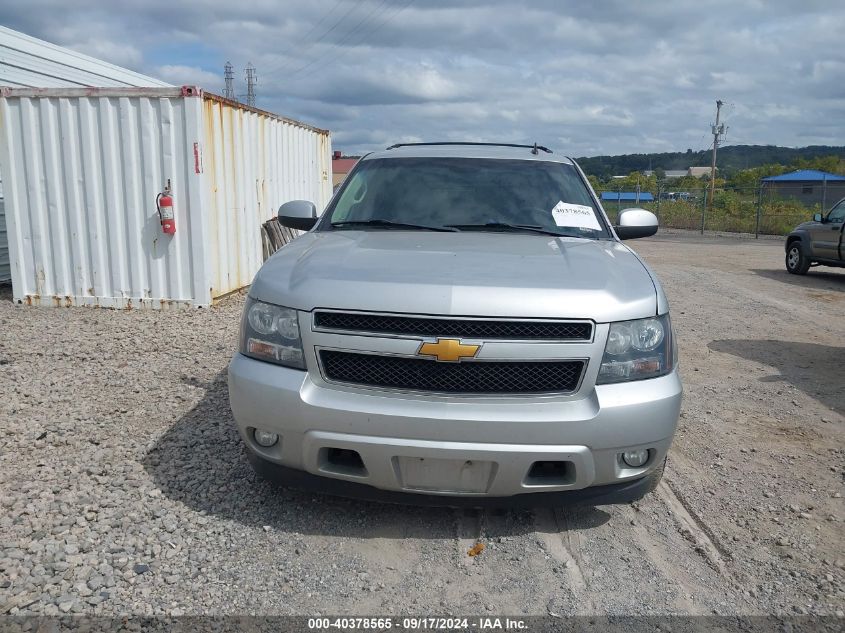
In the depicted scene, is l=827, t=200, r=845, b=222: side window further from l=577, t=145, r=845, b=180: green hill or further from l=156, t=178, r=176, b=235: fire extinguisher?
l=577, t=145, r=845, b=180: green hill

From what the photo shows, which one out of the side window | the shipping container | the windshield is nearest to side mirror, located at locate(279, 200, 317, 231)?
the windshield

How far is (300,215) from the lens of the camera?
14.9 feet

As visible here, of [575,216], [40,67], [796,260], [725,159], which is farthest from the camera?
[725,159]

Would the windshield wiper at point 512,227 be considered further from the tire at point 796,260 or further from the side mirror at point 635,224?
the tire at point 796,260

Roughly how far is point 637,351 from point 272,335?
5.30ft

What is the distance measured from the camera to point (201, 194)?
27.3ft

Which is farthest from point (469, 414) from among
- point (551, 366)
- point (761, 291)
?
point (761, 291)

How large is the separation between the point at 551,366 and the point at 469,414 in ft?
1.34

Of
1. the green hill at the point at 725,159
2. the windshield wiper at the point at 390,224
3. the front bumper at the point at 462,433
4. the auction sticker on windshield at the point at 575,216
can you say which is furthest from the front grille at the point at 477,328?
the green hill at the point at 725,159

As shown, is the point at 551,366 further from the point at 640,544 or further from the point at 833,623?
the point at 833,623

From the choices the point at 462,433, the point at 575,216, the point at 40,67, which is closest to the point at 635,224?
the point at 575,216

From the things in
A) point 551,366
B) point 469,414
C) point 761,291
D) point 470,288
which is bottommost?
point 761,291

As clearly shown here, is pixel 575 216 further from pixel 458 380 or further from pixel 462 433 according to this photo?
pixel 462 433

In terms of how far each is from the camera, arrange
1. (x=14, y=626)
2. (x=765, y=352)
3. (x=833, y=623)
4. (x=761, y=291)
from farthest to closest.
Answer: (x=761, y=291)
(x=765, y=352)
(x=833, y=623)
(x=14, y=626)
